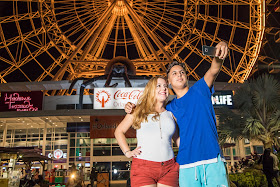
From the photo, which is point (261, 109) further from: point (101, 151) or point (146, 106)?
point (101, 151)

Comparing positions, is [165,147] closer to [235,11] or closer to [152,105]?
[152,105]

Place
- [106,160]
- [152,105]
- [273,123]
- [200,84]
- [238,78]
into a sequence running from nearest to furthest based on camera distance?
[200,84]
[152,105]
[273,123]
[238,78]
[106,160]

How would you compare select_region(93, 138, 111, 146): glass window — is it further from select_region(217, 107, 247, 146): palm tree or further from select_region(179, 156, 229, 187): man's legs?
select_region(179, 156, 229, 187): man's legs

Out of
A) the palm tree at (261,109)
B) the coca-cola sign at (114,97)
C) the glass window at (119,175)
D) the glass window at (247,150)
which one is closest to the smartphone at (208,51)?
the palm tree at (261,109)

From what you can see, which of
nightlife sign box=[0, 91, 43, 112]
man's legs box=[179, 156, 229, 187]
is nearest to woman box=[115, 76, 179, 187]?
man's legs box=[179, 156, 229, 187]

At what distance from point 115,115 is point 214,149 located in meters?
19.8

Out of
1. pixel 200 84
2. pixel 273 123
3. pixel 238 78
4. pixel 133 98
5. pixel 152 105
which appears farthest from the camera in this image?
pixel 238 78

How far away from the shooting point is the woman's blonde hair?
275 cm

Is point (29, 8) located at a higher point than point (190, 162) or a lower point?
higher

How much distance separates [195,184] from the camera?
2277 mm

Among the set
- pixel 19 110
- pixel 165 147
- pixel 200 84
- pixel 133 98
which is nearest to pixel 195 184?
pixel 165 147

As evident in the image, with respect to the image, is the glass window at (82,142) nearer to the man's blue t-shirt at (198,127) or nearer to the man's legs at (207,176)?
the man's blue t-shirt at (198,127)

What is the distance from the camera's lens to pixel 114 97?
2086cm

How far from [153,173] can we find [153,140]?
292mm
